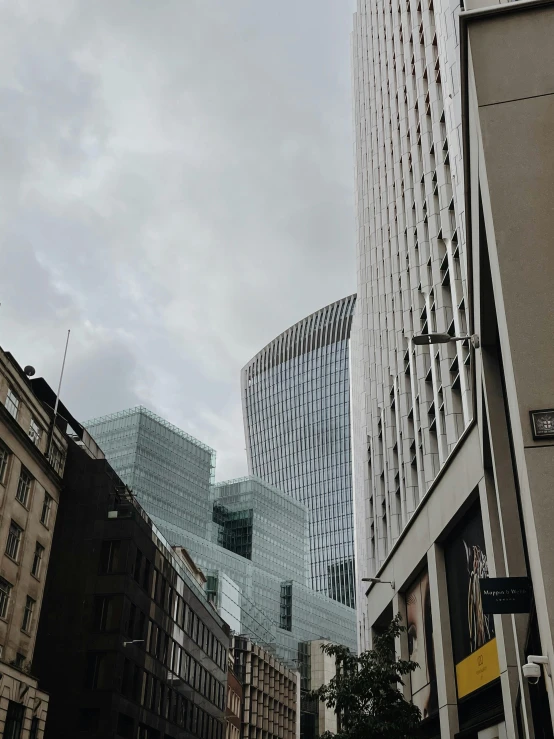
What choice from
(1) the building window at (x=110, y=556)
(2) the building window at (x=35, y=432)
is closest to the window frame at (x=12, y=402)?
(2) the building window at (x=35, y=432)

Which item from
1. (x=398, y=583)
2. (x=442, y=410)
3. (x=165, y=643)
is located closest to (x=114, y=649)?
(x=165, y=643)

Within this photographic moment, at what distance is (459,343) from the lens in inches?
1199

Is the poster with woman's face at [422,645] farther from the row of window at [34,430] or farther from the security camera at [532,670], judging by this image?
the row of window at [34,430]

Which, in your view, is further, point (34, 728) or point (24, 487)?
point (24, 487)

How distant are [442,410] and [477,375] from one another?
10044 millimetres

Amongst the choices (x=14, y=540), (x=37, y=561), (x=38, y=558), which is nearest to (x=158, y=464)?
(x=38, y=558)

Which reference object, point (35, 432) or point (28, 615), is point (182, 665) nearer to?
point (28, 615)

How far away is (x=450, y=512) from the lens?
29.3 meters

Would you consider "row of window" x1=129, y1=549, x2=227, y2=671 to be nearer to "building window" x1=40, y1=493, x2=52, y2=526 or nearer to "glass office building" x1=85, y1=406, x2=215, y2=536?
"building window" x1=40, y1=493, x2=52, y2=526

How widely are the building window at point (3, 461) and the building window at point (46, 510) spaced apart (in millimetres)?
6931

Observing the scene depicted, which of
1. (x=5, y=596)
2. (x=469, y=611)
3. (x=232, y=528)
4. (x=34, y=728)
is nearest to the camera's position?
(x=469, y=611)

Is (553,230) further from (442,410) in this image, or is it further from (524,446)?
(442,410)

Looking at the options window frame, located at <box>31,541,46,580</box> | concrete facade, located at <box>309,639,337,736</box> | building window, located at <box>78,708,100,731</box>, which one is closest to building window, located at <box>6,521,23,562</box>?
window frame, located at <box>31,541,46,580</box>

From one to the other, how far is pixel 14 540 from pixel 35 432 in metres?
6.60
